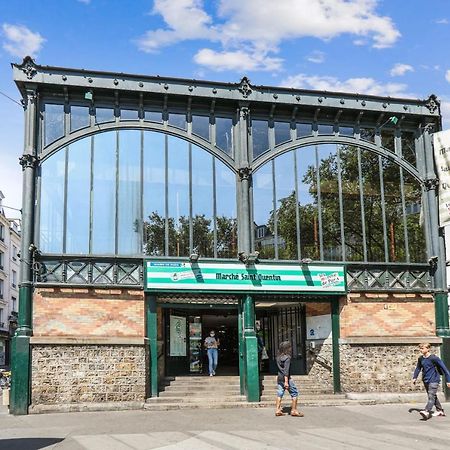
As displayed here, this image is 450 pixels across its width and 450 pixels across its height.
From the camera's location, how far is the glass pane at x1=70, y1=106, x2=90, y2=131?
55.3 ft

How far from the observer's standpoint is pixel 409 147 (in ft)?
63.4

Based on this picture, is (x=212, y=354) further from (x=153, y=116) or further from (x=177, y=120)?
(x=153, y=116)

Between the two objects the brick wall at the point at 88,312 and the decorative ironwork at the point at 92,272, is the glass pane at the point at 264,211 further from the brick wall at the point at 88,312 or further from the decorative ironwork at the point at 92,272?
the brick wall at the point at 88,312

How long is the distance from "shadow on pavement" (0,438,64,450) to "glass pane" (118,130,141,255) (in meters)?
6.38

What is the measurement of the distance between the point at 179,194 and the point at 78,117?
3598mm

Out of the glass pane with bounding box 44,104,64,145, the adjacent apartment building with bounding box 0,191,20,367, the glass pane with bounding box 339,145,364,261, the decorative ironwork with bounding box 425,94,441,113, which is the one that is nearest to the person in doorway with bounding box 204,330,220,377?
the glass pane with bounding box 339,145,364,261

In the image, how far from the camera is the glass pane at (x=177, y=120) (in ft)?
57.7

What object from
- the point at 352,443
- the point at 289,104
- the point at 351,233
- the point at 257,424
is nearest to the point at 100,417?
the point at 257,424

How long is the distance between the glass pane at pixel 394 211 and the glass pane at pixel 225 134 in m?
5.00

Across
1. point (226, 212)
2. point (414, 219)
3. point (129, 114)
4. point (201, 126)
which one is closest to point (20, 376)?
point (226, 212)

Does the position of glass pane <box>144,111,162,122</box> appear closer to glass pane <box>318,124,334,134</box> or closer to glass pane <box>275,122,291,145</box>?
glass pane <box>275,122,291,145</box>

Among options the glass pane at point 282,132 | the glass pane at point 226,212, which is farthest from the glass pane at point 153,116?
the glass pane at point 282,132

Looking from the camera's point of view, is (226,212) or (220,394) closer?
(220,394)

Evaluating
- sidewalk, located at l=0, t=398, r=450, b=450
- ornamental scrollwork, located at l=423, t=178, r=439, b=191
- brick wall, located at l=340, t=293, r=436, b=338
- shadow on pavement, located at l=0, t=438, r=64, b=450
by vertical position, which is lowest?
sidewalk, located at l=0, t=398, r=450, b=450
